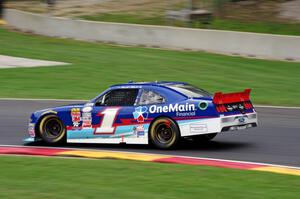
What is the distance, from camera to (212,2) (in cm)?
3947

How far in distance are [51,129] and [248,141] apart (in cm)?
387

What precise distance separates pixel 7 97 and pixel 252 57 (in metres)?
11.8

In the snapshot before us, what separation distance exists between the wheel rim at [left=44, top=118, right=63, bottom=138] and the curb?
0.47 meters

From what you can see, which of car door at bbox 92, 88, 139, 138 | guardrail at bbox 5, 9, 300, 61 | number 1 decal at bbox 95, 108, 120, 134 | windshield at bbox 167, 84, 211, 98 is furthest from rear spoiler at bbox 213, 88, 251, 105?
guardrail at bbox 5, 9, 300, 61

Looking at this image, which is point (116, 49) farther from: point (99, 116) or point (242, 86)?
point (99, 116)

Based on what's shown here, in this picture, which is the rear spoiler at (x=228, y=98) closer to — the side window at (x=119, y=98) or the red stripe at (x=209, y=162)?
the red stripe at (x=209, y=162)

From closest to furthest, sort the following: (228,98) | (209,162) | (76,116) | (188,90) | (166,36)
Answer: (209,162) → (228,98) → (188,90) → (76,116) → (166,36)

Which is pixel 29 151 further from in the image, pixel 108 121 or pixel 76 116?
pixel 108 121

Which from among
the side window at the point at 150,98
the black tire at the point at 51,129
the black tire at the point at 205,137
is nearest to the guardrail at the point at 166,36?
the black tire at the point at 205,137

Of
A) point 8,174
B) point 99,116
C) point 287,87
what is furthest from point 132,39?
point 8,174

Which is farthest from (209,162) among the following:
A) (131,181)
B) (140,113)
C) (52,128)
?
(52,128)

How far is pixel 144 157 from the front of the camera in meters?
12.8

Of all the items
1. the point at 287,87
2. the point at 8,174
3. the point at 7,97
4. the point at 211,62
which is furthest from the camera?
the point at 211,62

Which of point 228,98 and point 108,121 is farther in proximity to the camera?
point 108,121
